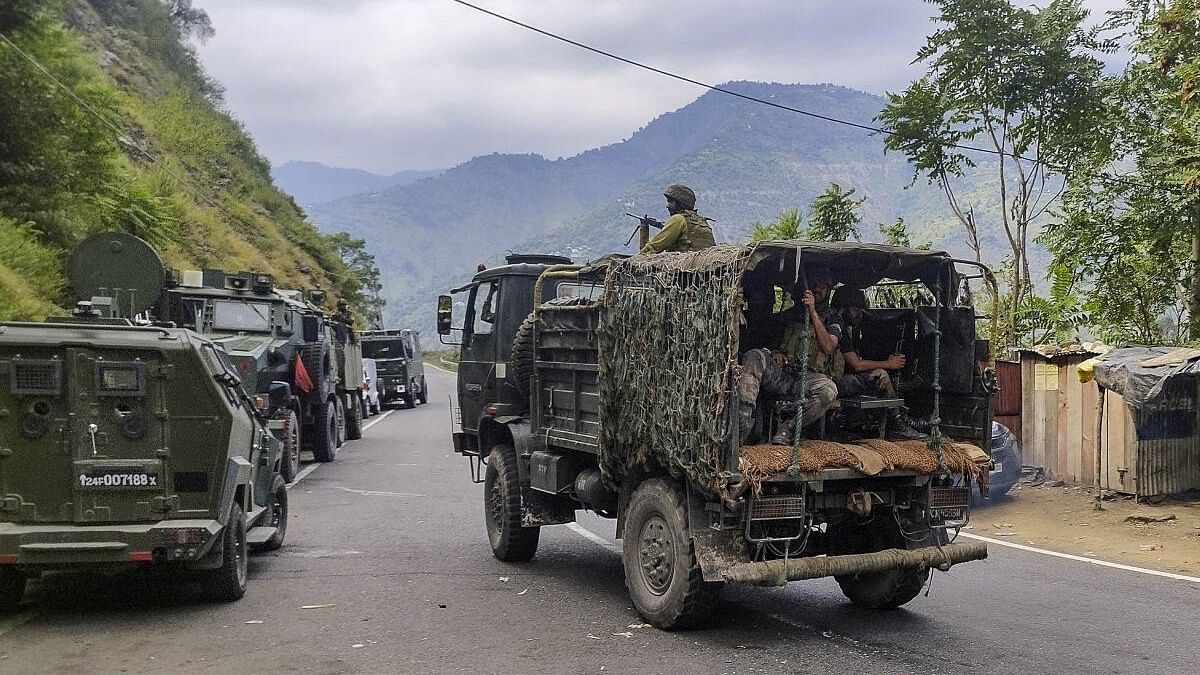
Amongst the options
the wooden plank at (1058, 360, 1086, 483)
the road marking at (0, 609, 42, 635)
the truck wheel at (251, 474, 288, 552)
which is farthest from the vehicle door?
the wooden plank at (1058, 360, 1086, 483)

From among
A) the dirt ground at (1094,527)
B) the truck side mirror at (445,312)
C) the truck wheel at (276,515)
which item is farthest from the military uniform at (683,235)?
the dirt ground at (1094,527)

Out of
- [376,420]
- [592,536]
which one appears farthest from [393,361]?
[592,536]

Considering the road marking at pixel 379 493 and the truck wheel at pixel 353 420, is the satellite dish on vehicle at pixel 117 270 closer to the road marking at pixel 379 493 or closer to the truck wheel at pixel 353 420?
the road marking at pixel 379 493

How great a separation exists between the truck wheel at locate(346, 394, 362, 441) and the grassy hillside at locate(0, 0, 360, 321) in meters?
5.69

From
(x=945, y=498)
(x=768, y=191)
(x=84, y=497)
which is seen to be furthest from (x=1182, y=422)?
(x=768, y=191)

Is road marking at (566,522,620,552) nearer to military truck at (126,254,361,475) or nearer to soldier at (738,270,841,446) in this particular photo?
soldier at (738,270,841,446)

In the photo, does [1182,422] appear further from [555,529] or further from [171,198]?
[171,198]

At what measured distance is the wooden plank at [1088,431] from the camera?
41.9 feet

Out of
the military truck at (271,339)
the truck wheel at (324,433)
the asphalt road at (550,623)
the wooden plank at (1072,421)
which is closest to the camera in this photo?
the asphalt road at (550,623)

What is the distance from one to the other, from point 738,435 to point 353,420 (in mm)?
16636

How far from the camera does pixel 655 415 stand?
21.7 ft

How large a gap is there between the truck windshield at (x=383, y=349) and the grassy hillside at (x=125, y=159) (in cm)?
565

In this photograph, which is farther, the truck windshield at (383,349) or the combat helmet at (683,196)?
the truck windshield at (383,349)

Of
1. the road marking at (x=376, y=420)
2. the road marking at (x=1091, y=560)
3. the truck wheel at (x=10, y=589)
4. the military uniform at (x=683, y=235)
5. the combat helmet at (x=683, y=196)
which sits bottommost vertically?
the road marking at (x=1091, y=560)
